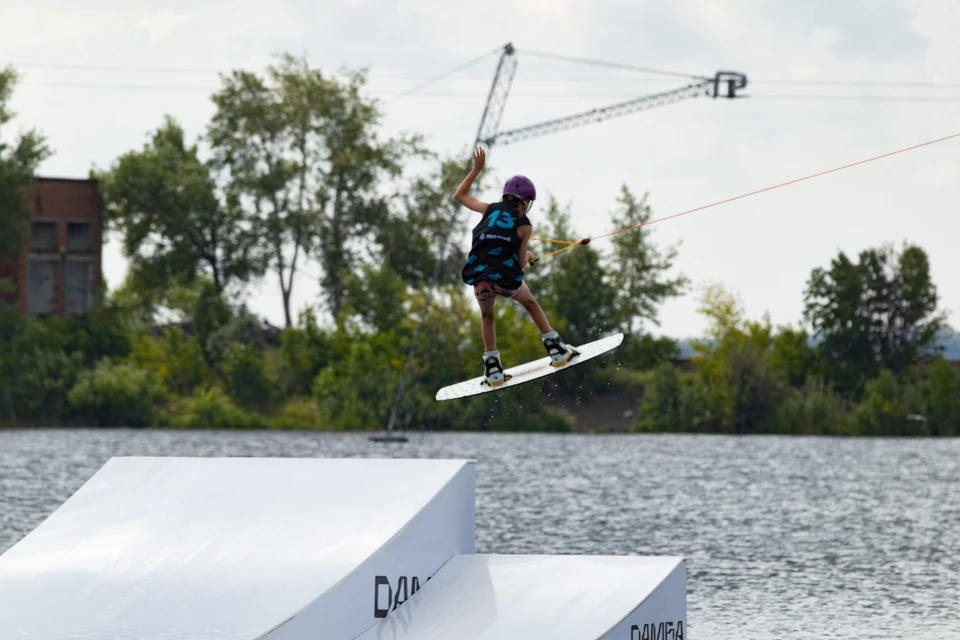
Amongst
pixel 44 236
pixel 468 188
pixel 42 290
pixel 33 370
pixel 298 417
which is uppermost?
pixel 44 236

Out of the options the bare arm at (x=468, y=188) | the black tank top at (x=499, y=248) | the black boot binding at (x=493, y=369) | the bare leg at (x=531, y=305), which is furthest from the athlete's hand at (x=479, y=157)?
the black boot binding at (x=493, y=369)

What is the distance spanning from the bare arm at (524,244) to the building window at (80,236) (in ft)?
264

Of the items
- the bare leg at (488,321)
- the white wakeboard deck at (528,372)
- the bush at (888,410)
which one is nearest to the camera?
the bare leg at (488,321)

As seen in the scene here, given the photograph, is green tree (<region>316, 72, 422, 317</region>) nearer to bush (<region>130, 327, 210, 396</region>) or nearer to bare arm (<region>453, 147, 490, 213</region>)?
bush (<region>130, 327, 210, 396</region>)

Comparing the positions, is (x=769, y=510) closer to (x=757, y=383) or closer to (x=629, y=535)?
(x=629, y=535)

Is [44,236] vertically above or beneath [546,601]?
above

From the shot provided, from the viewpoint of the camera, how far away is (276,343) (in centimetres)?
9956

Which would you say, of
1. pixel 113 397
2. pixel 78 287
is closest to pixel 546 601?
pixel 113 397

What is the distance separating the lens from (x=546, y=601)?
12.5 meters

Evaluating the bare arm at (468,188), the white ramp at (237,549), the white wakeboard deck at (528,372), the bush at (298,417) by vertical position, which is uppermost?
the bare arm at (468,188)

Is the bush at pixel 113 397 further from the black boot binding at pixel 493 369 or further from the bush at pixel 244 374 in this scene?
the black boot binding at pixel 493 369

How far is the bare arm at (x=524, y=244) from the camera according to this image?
46.5 ft

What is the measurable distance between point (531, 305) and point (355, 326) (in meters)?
80.3

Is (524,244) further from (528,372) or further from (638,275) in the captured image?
(638,275)
